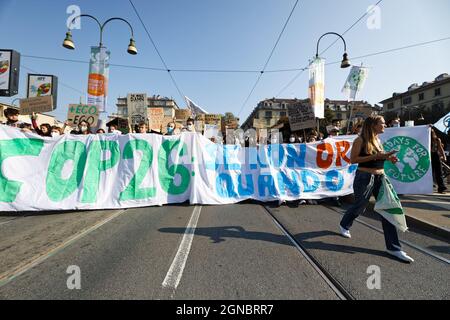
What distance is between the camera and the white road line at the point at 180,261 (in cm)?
238

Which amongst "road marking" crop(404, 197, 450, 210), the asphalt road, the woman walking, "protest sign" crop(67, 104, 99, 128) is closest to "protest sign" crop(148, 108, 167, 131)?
"protest sign" crop(67, 104, 99, 128)

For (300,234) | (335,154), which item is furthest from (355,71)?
(300,234)

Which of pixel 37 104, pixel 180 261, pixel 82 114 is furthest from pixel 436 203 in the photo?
pixel 82 114

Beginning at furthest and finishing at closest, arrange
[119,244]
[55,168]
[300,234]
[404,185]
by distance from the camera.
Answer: [404,185] → [55,168] → [300,234] → [119,244]

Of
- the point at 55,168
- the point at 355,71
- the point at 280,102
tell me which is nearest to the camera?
the point at 55,168

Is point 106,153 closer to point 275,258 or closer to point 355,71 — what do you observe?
point 275,258

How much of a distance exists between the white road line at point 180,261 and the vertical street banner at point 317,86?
7545 mm

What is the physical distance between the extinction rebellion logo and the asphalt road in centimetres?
280

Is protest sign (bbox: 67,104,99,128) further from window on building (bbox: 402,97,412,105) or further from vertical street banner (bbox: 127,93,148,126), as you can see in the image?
window on building (bbox: 402,97,412,105)

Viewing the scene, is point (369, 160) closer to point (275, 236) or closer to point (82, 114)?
point (275, 236)

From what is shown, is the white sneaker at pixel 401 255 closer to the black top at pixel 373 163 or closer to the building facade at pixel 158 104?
the black top at pixel 373 163

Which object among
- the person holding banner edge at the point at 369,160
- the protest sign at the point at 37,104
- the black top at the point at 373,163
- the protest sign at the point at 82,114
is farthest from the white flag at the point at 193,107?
the black top at the point at 373,163

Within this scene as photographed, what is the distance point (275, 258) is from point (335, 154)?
15.3ft
